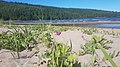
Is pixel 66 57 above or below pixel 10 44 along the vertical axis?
above

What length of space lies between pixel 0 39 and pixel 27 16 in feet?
266

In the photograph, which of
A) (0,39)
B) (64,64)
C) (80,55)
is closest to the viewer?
(64,64)

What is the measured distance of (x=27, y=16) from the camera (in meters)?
84.2

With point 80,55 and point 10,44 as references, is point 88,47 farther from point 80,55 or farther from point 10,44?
point 10,44

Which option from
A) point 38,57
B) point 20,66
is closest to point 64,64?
point 20,66

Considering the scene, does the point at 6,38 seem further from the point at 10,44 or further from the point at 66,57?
the point at 66,57

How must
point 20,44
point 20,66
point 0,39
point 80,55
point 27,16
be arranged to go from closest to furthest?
point 20,66 → point 80,55 → point 20,44 → point 0,39 → point 27,16

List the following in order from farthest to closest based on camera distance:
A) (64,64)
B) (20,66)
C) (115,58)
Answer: (115,58)
(20,66)
(64,64)

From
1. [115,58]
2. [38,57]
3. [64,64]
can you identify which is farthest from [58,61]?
[115,58]

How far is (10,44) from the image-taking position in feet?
12.5

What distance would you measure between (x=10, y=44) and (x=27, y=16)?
81338mm

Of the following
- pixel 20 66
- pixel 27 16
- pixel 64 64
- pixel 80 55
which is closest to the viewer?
pixel 64 64

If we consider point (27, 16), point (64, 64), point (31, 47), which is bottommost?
point (27, 16)

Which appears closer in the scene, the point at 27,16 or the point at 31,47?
the point at 31,47
